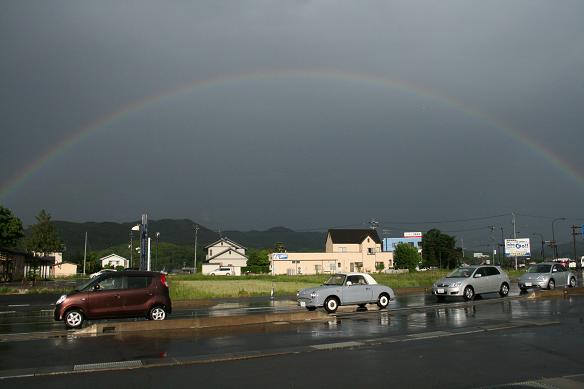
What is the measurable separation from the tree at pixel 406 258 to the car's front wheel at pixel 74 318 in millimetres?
93185

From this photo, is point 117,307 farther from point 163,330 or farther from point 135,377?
point 135,377

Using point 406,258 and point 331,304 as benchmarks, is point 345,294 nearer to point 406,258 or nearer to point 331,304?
point 331,304

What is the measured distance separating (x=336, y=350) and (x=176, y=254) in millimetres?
175462

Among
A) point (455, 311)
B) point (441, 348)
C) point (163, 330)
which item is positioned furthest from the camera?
point (455, 311)

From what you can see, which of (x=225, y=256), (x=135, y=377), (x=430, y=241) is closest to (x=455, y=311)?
(x=135, y=377)

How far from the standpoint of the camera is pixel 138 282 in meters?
18.2

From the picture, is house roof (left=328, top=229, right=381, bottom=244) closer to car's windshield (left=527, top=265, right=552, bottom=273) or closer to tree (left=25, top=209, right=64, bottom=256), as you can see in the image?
tree (left=25, top=209, right=64, bottom=256)

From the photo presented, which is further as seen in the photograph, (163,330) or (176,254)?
(176,254)

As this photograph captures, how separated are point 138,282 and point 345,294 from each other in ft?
26.6

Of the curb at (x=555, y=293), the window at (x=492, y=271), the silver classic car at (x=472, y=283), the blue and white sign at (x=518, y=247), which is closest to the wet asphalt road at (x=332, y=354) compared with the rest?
the silver classic car at (x=472, y=283)

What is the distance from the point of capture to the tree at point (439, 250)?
13562 cm

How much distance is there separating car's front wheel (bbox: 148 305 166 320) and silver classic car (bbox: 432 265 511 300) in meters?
13.7

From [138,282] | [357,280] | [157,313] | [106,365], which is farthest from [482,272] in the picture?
[106,365]

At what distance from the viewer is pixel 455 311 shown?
20.6 metres
